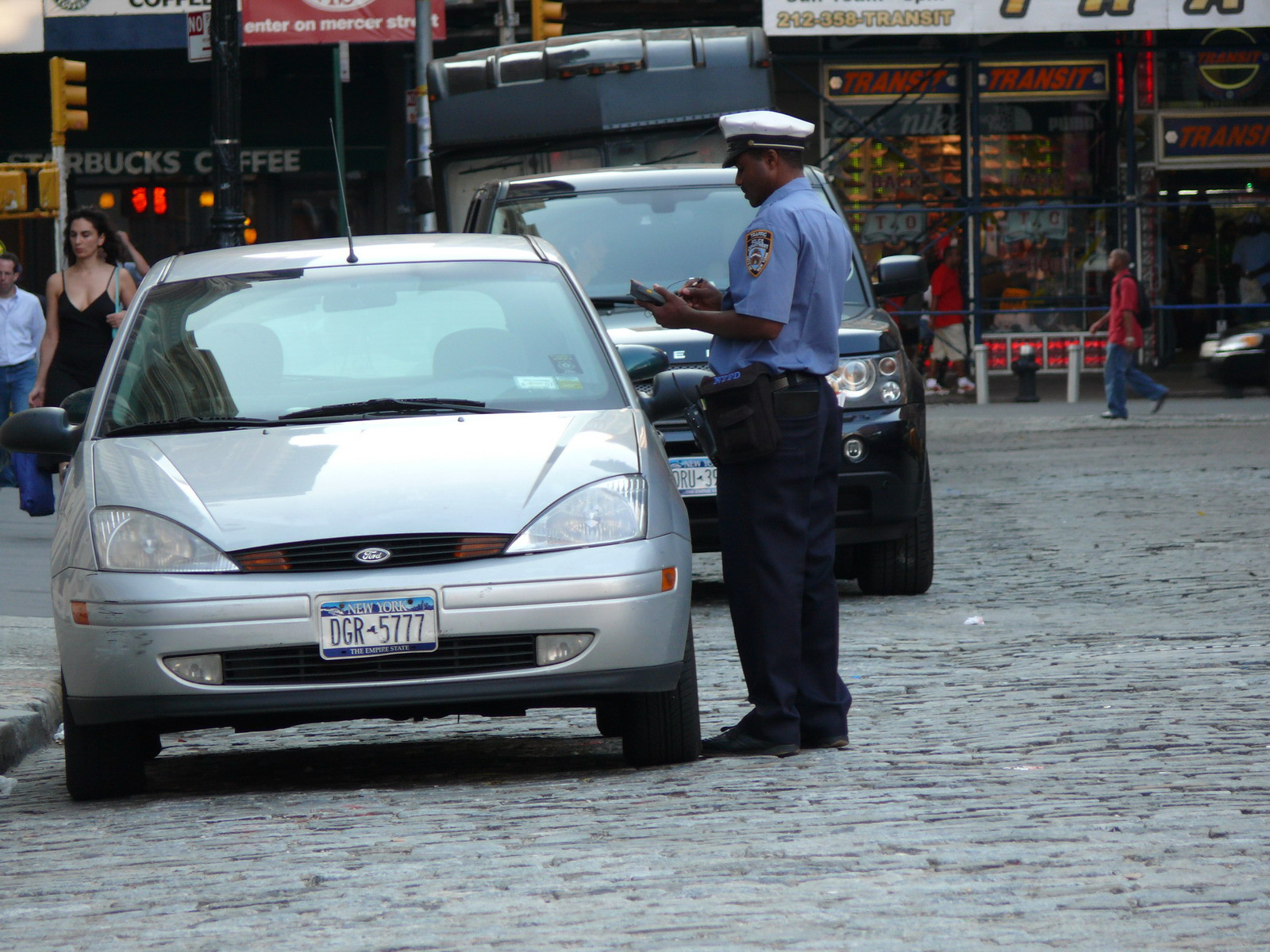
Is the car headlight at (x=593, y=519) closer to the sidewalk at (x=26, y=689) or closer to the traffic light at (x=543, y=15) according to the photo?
the sidewalk at (x=26, y=689)

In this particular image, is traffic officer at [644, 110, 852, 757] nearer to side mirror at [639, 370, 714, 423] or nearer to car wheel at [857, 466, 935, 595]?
side mirror at [639, 370, 714, 423]

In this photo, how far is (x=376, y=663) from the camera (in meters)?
5.47

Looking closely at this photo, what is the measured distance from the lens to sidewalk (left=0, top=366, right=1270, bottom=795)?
287 inches

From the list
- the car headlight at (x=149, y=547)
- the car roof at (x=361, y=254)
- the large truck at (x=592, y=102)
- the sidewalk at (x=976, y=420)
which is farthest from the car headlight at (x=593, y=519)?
the large truck at (x=592, y=102)

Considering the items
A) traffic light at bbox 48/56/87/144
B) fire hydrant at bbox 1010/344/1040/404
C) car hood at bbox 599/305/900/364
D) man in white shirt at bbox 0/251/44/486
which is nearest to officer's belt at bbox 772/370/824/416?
car hood at bbox 599/305/900/364

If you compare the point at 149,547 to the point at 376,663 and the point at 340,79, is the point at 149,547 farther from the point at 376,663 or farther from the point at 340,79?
the point at 340,79

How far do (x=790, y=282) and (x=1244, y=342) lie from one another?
1997 cm

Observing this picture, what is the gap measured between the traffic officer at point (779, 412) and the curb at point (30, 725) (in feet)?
7.69

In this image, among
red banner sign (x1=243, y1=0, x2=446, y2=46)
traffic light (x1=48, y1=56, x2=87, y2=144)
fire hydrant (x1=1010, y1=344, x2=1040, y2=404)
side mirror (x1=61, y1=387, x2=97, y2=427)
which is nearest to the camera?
side mirror (x1=61, y1=387, x2=97, y2=427)

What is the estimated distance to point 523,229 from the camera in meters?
10.6

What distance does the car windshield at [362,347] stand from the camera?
621 centimetres

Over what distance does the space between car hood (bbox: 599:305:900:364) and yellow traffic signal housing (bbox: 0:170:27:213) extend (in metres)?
10.3

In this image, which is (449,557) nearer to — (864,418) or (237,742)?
(237,742)

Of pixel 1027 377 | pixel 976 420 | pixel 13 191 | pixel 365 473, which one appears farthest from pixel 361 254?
pixel 1027 377
